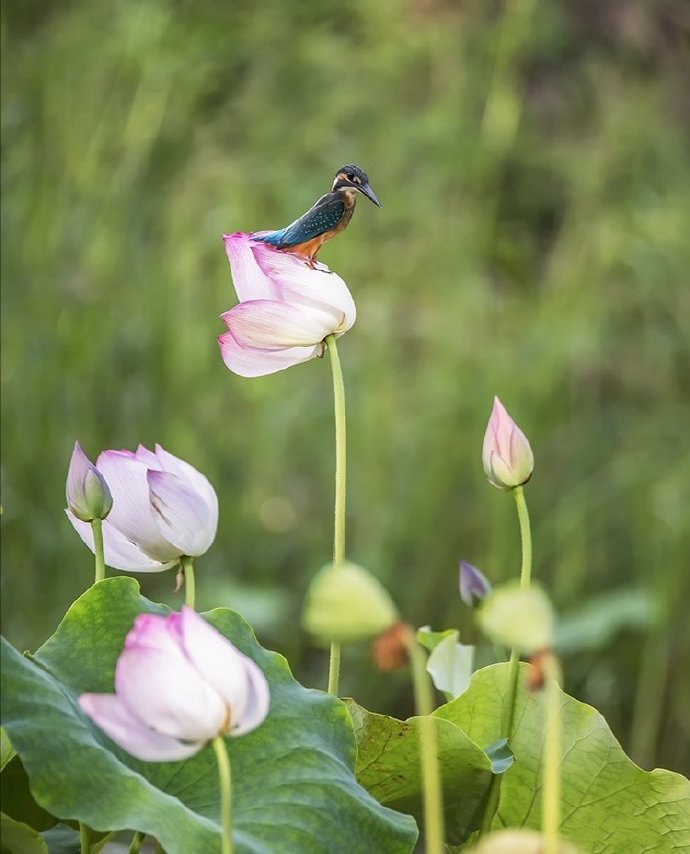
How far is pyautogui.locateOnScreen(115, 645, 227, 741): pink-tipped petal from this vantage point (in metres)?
0.37

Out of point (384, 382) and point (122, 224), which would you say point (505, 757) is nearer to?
point (122, 224)

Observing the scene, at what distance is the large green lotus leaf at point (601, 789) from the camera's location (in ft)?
1.77

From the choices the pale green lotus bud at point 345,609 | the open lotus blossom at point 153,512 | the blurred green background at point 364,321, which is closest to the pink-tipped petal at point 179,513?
the open lotus blossom at point 153,512

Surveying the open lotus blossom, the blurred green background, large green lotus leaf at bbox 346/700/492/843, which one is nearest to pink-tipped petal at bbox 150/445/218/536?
the open lotus blossom

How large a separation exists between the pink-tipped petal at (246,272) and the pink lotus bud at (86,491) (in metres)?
0.10

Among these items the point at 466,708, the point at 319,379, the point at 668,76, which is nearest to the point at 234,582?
the point at 319,379

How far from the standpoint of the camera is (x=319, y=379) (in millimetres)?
3020

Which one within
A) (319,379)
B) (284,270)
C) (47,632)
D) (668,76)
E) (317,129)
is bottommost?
(47,632)

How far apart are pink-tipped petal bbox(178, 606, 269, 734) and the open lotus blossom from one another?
146mm

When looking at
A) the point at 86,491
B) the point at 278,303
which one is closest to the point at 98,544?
the point at 86,491

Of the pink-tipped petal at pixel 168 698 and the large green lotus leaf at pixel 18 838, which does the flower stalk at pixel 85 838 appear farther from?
the pink-tipped petal at pixel 168 698

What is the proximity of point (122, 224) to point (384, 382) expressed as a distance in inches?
28.2

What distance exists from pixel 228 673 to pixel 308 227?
278mm

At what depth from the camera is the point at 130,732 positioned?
374 millimetres
